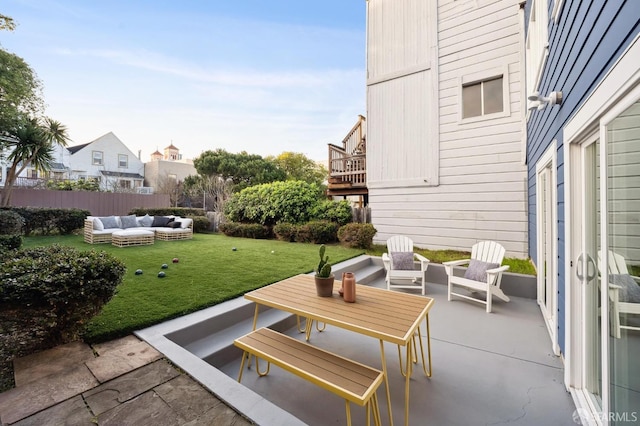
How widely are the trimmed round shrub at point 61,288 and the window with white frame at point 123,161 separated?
25.4 m

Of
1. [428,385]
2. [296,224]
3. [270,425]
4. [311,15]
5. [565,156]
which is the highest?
[311,15]

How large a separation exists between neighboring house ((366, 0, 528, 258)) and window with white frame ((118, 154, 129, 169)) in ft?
77.1

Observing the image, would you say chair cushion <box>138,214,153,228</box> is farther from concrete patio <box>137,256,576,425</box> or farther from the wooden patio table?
the wooden patio table

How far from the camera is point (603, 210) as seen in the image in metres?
1.54

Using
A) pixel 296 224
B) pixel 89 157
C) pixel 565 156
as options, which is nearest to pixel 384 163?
pixel 296 224

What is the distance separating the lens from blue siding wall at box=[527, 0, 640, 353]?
123 centimetres

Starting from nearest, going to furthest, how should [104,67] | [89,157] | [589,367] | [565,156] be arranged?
[589,367] → [565,156] → [104,67] → [89,157]

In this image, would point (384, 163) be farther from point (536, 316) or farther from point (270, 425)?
point (270, 425)

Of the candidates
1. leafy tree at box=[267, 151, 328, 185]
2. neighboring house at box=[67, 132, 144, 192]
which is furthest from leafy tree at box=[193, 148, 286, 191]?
neighboring house at box=[67, 132, 144, 192]

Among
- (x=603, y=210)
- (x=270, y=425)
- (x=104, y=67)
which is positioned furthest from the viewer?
(x=104, y=67)

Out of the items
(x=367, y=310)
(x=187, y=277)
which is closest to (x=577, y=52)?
(x=367, y=310)

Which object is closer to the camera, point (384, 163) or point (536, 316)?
point (536, 316)

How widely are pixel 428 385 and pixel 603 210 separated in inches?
69.6

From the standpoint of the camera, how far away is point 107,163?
22.2m
